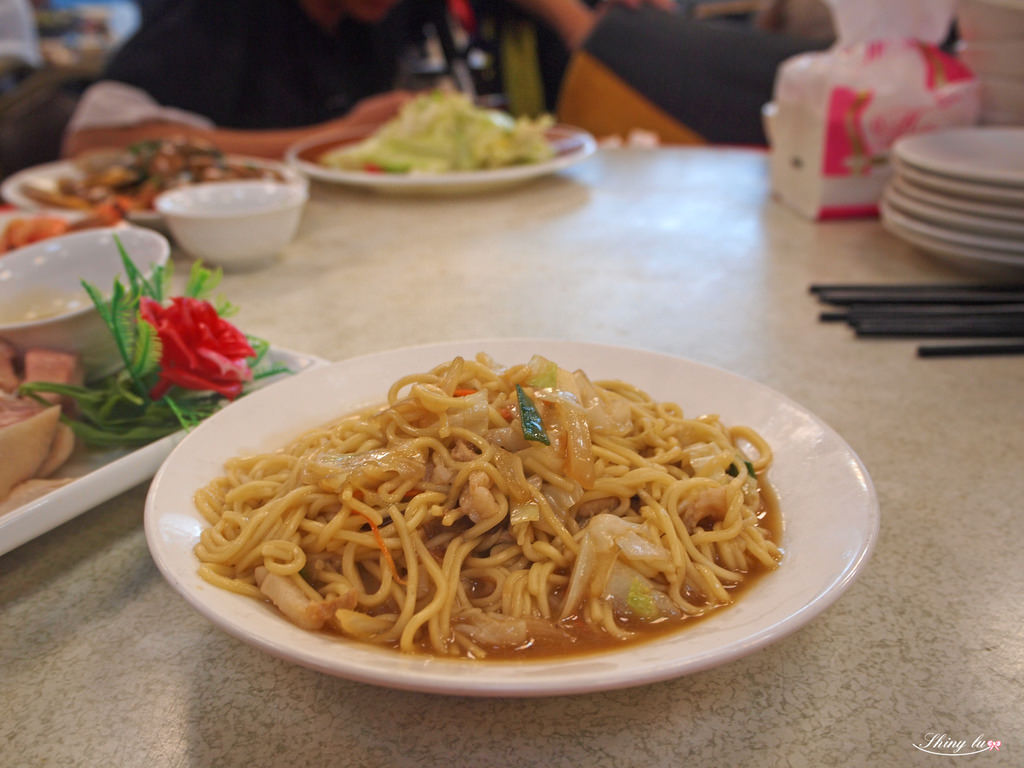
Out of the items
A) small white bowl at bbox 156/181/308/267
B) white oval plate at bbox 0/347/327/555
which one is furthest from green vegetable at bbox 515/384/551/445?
small white bowl at bbox 156/181/308/267

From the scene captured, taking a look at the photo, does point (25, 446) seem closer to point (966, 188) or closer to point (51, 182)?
point (966, 188)

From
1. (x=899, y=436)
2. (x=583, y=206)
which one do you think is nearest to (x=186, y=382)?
(x=899, y=436)

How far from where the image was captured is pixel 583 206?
2787 millimetres

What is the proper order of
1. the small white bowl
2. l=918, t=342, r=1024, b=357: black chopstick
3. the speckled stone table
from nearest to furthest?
the speckled stone table, l=918, t=342, r=1024, b=357: black chopstick, the small white bowl

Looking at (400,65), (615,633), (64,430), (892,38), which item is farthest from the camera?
(400,65)

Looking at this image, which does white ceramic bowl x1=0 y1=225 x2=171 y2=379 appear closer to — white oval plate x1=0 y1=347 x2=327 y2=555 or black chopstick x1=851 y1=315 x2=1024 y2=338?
white oval plate x1=0 y1=347 x2=327 y2=555

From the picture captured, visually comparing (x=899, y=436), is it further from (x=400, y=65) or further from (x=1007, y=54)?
(x=400, y=65)

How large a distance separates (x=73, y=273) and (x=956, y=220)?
206 centimetres

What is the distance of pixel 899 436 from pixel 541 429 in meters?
0.77

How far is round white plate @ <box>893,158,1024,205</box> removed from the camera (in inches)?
70.7

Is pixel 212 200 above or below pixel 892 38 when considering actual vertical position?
below

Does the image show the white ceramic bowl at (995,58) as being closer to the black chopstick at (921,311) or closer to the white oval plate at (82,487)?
the black chopstick at (921,311)

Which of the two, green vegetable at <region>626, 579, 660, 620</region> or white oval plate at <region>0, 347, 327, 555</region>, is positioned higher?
white oval plate at <region>0, 347, 327, 555</region>

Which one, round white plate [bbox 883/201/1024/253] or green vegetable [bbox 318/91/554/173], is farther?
green vegetable [bbox 318/91/554/173]
